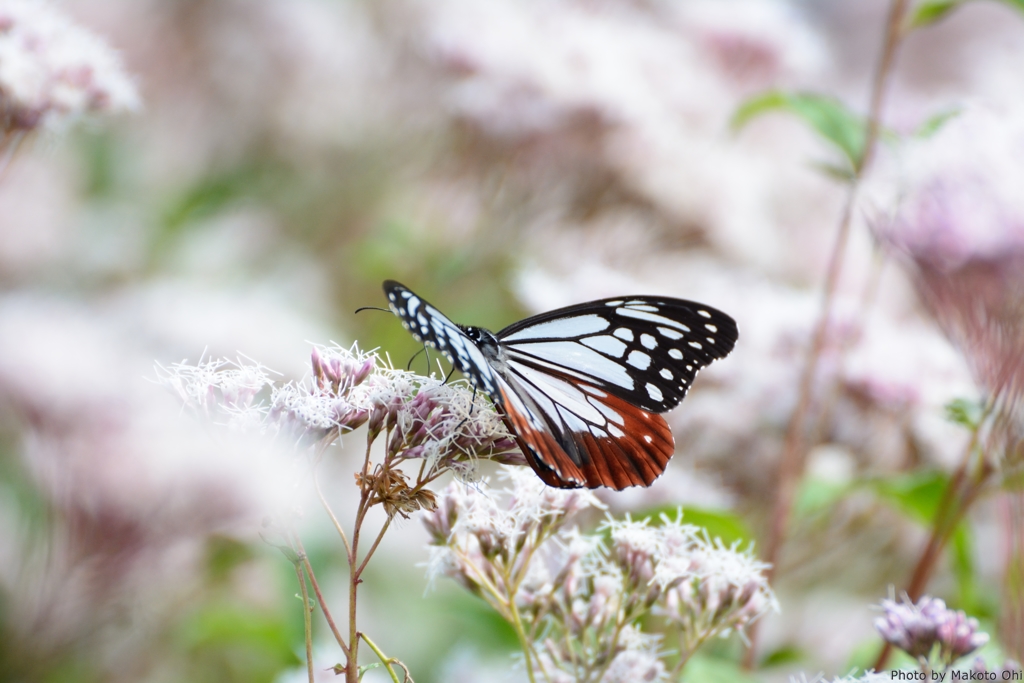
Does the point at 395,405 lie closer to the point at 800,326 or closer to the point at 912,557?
the point at 800,326

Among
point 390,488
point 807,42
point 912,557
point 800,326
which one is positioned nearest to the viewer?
point 390,488

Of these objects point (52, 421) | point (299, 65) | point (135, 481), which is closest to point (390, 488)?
point (135, 481)

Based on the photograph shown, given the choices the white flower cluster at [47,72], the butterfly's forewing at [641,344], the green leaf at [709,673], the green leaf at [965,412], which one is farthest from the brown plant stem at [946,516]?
the white flower cluster at [47,72]

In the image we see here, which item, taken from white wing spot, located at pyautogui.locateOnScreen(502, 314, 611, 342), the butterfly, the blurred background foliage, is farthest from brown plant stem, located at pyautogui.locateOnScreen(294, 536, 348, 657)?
white wing spot, located at pyautogui.locateOnScreen(502, 314, 611, 342)

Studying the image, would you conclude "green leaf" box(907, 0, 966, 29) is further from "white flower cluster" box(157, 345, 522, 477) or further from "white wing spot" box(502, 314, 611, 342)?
"white flower cluster" box(157, 345, 522, 477)

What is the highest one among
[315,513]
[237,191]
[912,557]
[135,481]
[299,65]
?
[299,65]

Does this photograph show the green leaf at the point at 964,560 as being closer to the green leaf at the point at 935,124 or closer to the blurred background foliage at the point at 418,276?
the blurred background foliage at the point at 418,276
